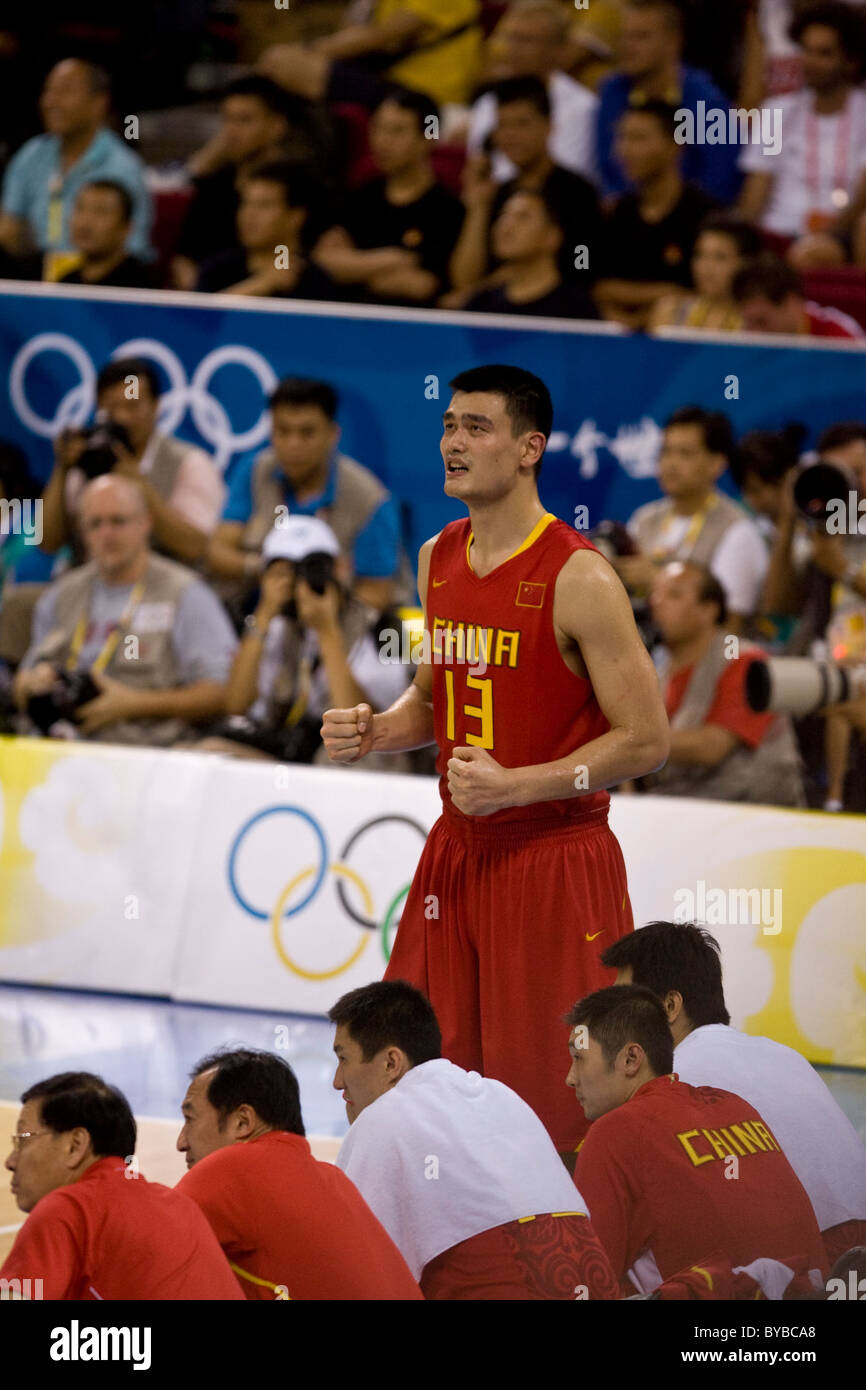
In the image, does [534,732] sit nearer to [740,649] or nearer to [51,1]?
[740,649]

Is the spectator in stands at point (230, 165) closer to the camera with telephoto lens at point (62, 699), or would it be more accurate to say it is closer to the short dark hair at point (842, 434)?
the camera with telephoto lens at point (62, 699)

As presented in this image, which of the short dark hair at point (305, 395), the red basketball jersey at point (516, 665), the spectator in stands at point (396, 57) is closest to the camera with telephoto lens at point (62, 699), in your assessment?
the short dark hair at point (305, 395)

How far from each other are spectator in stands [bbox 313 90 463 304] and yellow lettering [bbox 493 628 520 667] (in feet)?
16.1

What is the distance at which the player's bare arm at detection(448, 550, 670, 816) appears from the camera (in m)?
3.78

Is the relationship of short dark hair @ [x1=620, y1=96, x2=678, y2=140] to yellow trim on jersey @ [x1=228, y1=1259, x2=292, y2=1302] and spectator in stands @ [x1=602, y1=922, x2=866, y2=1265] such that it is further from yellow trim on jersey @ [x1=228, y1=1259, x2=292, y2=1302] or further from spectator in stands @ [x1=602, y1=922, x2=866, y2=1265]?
yellow trim on jersey @ [x1=228, y1=1259, x2=292, y2=1302]

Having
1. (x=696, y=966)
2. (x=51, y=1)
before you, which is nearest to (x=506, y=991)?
(x=696, y=966)

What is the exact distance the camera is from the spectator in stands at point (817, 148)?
8.72 m

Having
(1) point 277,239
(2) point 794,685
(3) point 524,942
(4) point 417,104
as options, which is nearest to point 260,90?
(4) point 417,104

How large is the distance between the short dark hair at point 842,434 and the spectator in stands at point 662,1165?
3.80 meters

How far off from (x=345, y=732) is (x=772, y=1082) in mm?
1214

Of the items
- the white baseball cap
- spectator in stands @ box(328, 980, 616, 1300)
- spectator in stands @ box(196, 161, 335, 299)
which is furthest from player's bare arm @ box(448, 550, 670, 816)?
spectator in stands @ box(196, 161, 335, 299)

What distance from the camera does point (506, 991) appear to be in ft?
13.2

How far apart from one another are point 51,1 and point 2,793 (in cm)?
576

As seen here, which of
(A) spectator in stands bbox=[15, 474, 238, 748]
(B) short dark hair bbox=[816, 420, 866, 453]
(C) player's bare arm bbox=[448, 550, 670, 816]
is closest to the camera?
(C) player's bare arm bbox=[448, 550, 670, 816]
